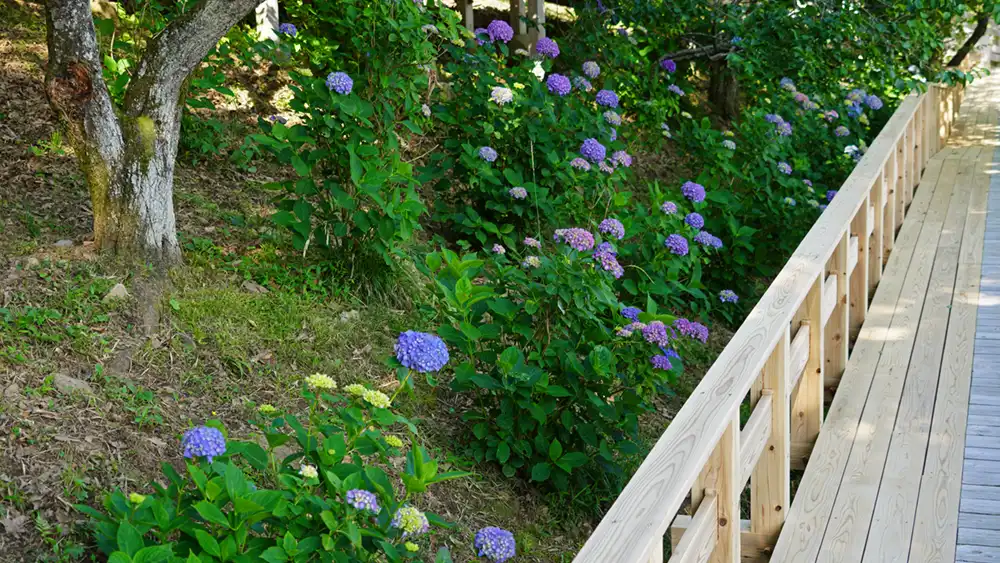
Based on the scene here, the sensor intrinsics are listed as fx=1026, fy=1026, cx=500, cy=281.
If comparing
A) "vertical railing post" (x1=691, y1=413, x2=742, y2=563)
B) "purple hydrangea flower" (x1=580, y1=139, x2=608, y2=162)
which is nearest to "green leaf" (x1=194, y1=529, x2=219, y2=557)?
"vertical railing post" (x1=691, y1=413, x2=742, y2=563)

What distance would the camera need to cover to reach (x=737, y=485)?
2.41m

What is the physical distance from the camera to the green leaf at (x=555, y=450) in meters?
3.61

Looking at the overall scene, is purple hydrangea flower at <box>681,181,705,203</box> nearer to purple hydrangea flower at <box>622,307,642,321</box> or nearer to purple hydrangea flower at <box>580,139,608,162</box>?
purple hydrangea flower at <box>580,139,608,162</box>

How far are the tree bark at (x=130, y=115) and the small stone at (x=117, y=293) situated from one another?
7.2 inches

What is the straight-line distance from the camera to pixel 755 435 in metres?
2.78

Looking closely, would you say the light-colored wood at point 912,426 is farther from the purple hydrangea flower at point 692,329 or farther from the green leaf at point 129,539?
the green leaf at point 129,539

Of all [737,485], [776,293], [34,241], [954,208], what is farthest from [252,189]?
[954,208]

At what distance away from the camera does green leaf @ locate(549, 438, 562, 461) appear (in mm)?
3613

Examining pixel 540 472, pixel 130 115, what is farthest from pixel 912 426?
pixel 130 115

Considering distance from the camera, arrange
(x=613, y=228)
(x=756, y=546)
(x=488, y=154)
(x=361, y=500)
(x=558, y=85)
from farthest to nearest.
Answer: (x=558, y=85) < (x=488, y=154) < (x=613, y=228) < (x=756, y=546) < (x=361, y=500)

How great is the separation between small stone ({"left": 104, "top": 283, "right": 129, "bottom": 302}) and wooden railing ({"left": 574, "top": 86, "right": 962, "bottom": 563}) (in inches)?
80.4

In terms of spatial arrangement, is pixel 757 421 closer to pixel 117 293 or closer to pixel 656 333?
pixel 656 333

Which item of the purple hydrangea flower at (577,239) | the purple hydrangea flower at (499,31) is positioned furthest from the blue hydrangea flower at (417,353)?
the purple hydrangea flower at (499,31)

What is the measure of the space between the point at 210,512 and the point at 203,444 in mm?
225
